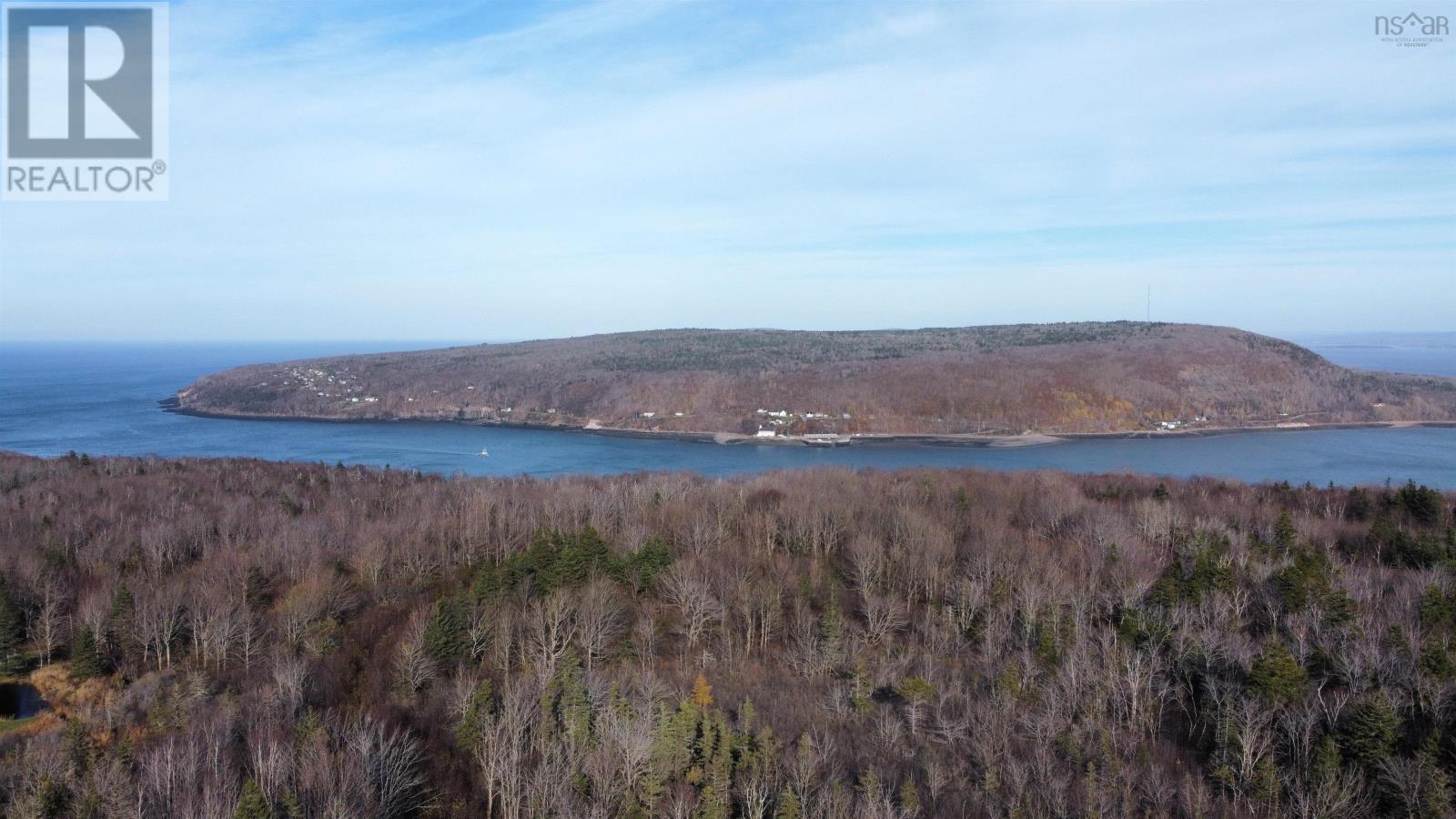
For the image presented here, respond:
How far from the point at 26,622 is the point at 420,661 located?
6.17 m

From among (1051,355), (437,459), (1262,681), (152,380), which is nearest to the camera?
(1262,681)

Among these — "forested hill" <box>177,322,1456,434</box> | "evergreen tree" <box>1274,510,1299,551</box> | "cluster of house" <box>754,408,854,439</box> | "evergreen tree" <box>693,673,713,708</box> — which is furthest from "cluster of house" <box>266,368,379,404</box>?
"evergreen tree" <box>1274,510,1299,551</box>

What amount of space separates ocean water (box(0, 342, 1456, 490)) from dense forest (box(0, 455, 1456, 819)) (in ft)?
31.2

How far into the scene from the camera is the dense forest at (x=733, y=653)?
643 cm

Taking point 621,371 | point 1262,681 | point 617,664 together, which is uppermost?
point 621,371

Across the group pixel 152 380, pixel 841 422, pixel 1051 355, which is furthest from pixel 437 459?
pixel 152 380

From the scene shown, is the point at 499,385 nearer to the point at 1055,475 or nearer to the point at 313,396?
the point at 313,396

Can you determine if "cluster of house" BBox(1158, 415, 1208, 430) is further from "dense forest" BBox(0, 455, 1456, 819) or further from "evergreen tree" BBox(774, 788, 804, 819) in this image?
"evergreen tree" BBox(774, 788, 804, 819)

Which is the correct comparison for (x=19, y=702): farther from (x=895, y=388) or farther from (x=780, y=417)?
(x=895, y=388)

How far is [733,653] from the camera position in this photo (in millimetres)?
10500

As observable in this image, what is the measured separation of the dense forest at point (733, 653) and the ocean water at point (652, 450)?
9507 mm

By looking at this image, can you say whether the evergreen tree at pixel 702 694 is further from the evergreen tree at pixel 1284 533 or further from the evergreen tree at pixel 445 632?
the evergreen tree at pixel 1284 533

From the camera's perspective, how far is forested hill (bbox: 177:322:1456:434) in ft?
117

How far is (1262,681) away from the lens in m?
7.68
